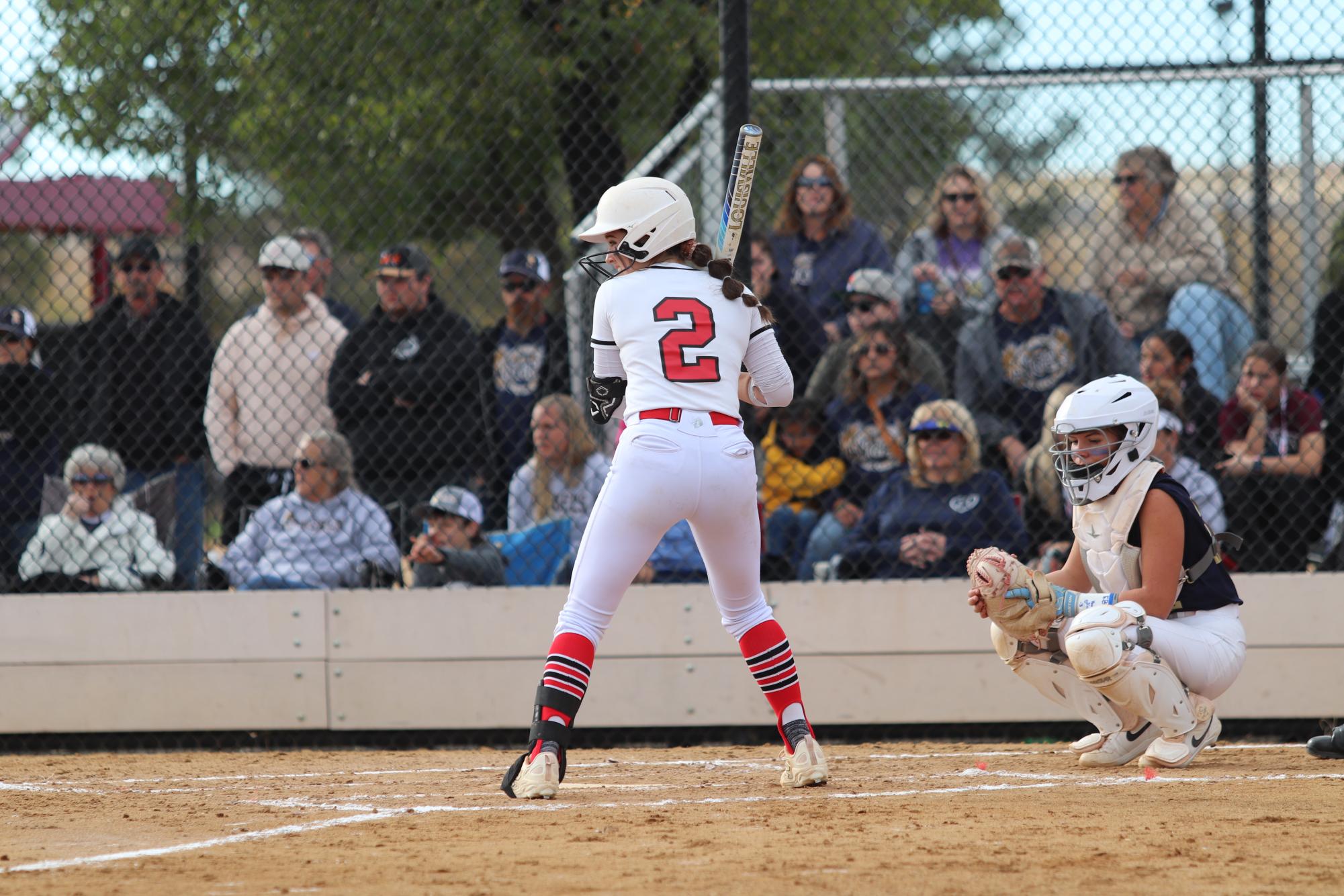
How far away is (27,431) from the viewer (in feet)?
23.3

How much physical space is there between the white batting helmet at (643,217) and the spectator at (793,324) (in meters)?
2.21

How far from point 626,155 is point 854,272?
1.22 meters

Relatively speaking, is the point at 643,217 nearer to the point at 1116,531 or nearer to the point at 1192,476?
the point at 1116,531

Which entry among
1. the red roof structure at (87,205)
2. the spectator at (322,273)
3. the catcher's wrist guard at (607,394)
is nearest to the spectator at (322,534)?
the spectator at (322,273)

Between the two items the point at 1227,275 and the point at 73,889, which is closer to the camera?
the point at 73,889

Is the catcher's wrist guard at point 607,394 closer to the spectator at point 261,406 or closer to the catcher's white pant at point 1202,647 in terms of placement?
the catcher's white pant at point 1202,647

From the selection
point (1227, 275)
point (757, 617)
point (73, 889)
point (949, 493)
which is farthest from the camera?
point (1227, 275)

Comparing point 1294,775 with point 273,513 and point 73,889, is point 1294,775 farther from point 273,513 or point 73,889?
point 273,513

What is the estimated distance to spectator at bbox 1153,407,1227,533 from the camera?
646cm

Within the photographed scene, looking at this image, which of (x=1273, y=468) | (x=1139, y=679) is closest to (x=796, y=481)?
(x=1273, y=468)

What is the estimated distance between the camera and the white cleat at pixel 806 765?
15.6ft

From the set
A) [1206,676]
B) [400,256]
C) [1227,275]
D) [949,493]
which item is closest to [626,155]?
[400,256]

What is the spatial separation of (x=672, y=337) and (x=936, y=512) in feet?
7.77

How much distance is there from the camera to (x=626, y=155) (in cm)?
722
